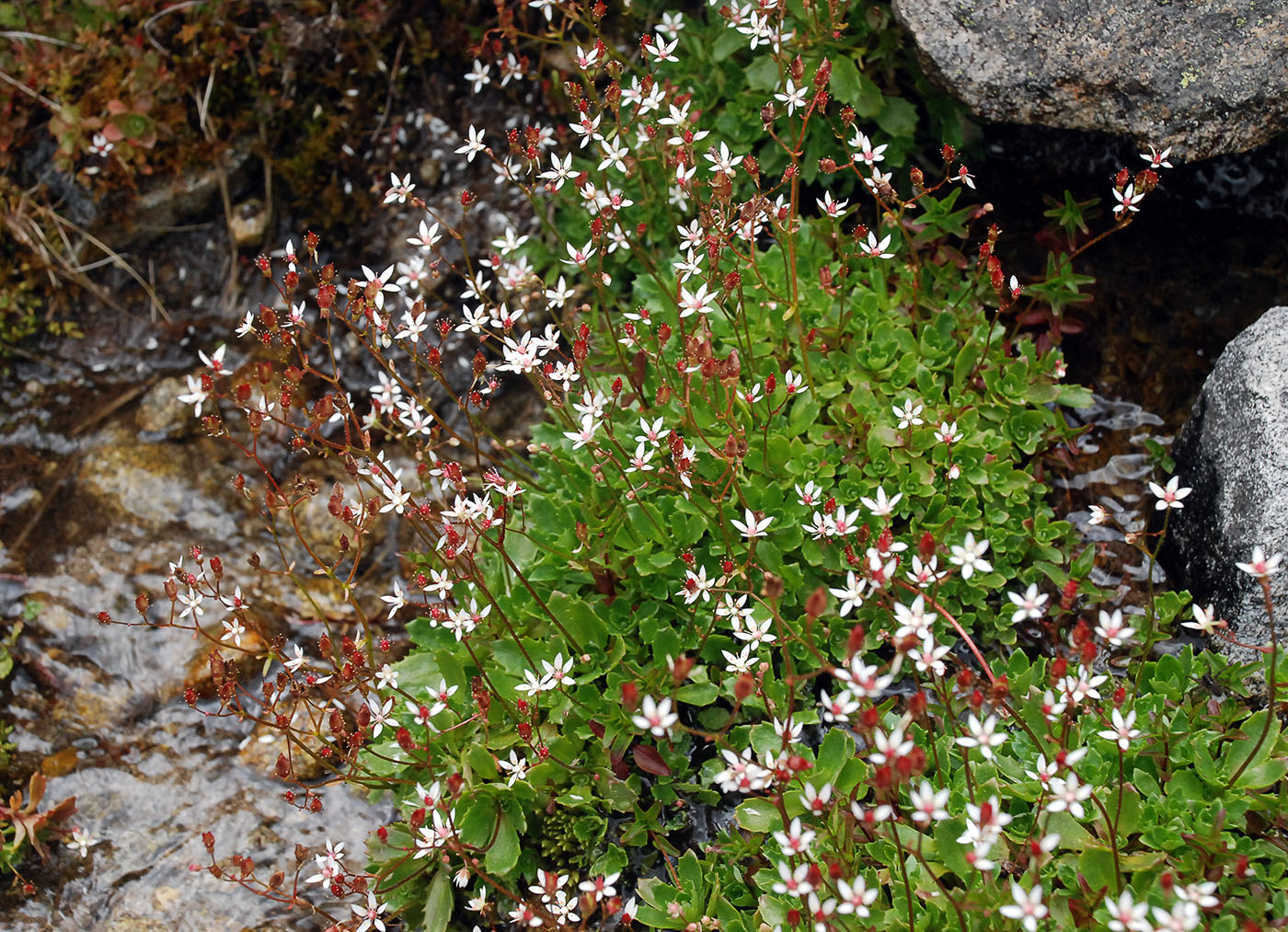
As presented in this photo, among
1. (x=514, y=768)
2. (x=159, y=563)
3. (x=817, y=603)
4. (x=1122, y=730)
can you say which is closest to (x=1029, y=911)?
(x=1122, y=730)

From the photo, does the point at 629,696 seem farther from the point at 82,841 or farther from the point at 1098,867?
the point at 82,841

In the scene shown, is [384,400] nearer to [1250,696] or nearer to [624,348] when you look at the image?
[624,348]

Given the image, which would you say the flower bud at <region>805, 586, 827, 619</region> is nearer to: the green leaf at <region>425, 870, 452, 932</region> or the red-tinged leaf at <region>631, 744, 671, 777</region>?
the red-tinged leaf at <region>631, 744, 671, 777</region>

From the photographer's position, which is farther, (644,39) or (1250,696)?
(644,39)

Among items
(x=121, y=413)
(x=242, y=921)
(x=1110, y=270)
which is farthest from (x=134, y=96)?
(x=1110, y=270)

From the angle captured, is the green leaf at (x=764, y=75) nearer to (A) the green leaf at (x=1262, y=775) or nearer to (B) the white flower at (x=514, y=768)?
(B) the white flower at (x=514, y=768)

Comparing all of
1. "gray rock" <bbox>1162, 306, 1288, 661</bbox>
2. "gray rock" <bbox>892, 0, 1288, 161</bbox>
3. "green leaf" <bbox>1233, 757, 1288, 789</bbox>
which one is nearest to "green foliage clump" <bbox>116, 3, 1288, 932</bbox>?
"green leaf" <bbox>1233, 757, 1288, 789</bbox>
